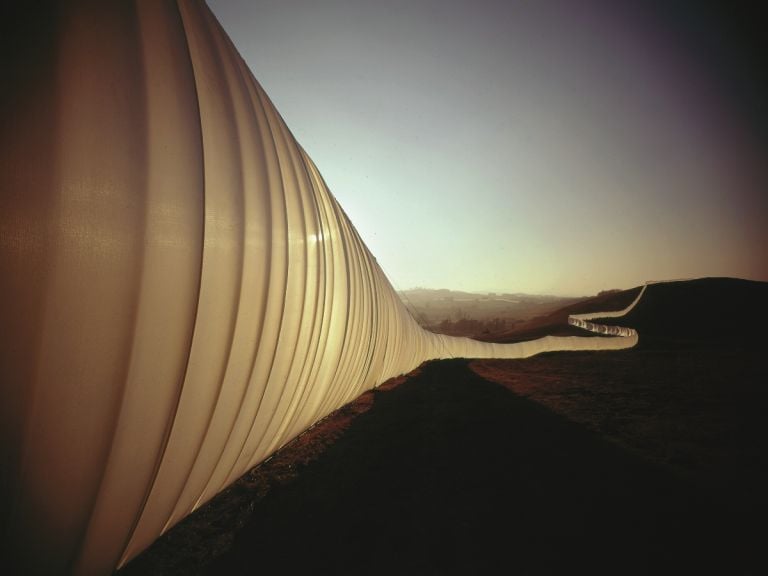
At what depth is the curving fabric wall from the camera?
2.75ft

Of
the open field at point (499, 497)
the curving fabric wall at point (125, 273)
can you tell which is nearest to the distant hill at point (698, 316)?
the open field at point (499, 497)

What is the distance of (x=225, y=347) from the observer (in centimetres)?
149

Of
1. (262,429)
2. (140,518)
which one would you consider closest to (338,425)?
(262,429)

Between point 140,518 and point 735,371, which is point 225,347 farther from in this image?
point 735,371

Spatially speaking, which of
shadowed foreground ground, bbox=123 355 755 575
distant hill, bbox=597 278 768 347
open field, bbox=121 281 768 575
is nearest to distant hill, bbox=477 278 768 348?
distant hill, bbox=597 278 768 347

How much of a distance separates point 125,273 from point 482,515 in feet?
10.9

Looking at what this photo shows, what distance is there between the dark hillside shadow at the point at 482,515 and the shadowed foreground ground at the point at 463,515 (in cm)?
1

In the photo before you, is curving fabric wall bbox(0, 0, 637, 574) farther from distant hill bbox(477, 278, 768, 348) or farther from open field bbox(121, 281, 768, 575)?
distant hill bbox(477, 278, 768, 348)

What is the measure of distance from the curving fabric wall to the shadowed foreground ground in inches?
43.6

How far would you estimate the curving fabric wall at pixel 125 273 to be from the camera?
839 millimetres

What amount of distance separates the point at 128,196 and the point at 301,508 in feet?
10.2

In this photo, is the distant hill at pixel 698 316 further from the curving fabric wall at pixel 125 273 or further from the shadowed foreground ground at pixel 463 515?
the curving fabric wall at pixel 125 273

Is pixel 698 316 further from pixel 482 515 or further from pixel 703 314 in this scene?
pixel 482 515

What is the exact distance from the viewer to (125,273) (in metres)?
1.01
